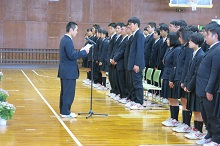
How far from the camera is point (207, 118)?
653 cm

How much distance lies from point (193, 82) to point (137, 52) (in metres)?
3.18

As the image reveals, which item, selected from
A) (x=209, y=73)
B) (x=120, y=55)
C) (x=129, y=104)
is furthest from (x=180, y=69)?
(x=120, y=55)

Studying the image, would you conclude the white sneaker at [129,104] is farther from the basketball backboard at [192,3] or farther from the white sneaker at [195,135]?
the basketball backboard at [192,3]

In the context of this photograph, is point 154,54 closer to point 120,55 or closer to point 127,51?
point 120,55

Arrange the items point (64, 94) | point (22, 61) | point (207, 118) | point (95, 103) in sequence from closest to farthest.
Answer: point (207, 118) → point (64, 94) → point (95, 103) → point (22, 61)

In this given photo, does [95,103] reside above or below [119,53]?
below

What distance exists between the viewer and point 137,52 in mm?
9953

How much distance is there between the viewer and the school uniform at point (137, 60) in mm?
9938

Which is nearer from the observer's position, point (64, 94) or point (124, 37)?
point (64, 94)

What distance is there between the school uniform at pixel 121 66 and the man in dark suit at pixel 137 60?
29.3 inches

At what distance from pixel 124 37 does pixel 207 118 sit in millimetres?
4819

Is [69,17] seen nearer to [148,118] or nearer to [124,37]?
[124,37]

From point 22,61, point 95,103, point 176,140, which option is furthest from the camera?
point 22,61

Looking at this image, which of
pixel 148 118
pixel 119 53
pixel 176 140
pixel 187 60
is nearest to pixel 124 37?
pixel 119 53
